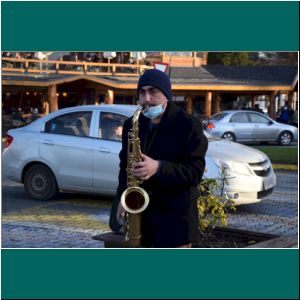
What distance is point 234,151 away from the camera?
7750 millimetres

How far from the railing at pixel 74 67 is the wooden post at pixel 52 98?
0.20 metres

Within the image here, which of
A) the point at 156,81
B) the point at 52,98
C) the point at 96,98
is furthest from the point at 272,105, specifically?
the point at 156,81

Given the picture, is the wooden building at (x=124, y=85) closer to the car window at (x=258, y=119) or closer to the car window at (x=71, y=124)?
the car window at (x=258, y=119)

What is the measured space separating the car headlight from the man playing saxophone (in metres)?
3.20

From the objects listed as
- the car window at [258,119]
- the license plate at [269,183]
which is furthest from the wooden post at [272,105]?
the license plate at [269,183]

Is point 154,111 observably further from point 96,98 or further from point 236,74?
point 236,74

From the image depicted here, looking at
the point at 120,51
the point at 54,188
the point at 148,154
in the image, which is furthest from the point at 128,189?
the point at 54,188

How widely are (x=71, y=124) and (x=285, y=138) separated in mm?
2792

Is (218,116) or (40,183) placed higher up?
(218,116)

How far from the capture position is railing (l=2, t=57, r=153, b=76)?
6.21m

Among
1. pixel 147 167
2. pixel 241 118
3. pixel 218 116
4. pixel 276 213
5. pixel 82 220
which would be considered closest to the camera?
pixel 147 167

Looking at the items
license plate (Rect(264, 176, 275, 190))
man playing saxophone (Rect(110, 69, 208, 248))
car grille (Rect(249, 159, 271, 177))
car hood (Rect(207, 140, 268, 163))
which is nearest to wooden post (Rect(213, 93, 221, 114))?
car hood (Rect(207, 140, 268, 163))

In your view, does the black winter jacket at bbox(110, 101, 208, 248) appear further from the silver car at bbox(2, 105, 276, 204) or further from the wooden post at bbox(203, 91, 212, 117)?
the silver car at bbox(2, 105, 276, 204)

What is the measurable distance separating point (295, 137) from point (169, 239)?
9.22ft
